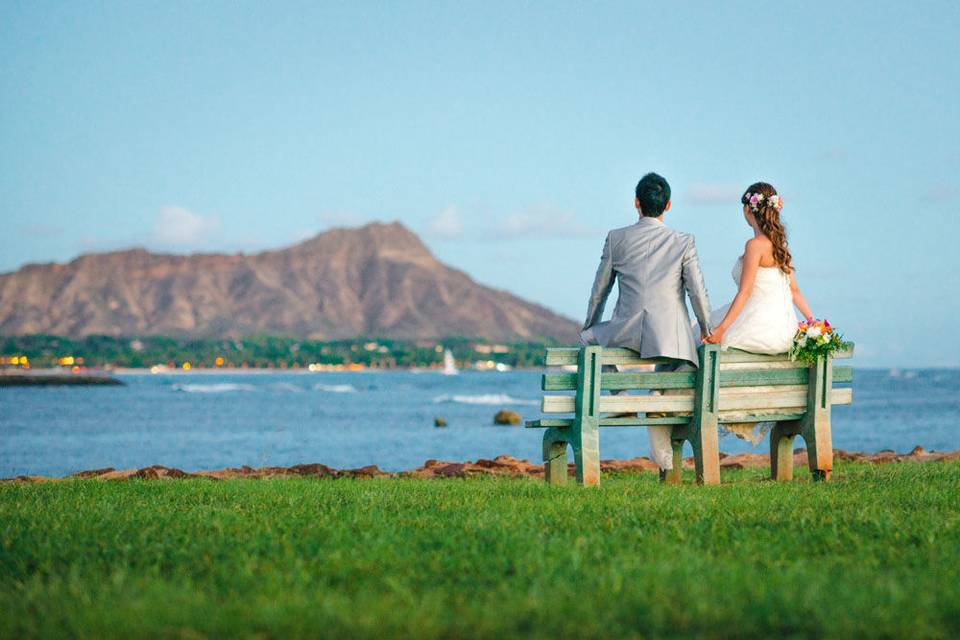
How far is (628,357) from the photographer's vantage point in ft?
31.7

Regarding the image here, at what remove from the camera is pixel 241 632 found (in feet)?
13.6

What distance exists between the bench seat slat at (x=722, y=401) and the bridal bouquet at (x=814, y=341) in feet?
1.19

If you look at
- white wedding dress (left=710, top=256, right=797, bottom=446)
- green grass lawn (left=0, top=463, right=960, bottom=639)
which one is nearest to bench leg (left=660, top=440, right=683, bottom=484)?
white wedding dress (left=710, top=256, right=797, bottom=446)

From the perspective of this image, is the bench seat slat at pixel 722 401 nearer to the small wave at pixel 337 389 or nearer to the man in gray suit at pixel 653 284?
the man in gray suit at pixel 653 284

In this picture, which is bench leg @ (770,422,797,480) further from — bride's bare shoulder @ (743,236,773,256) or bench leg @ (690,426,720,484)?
bride's bare shoulder @ (743,236,773,256)

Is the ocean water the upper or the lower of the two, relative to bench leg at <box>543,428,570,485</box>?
lower

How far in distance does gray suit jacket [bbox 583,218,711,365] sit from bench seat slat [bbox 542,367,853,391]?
195 mm

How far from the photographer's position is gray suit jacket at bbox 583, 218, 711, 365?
952cm

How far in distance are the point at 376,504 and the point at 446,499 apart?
2.05ft

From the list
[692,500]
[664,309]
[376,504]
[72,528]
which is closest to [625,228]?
[664,309]

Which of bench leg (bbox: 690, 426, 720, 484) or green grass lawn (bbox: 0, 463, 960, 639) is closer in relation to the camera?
green grass lawn (bbox: 0, 463, 960, 639)

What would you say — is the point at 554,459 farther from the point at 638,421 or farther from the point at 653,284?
the point at 653,284

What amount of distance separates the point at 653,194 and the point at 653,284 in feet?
2.68

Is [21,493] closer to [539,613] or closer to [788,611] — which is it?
[539,613]
